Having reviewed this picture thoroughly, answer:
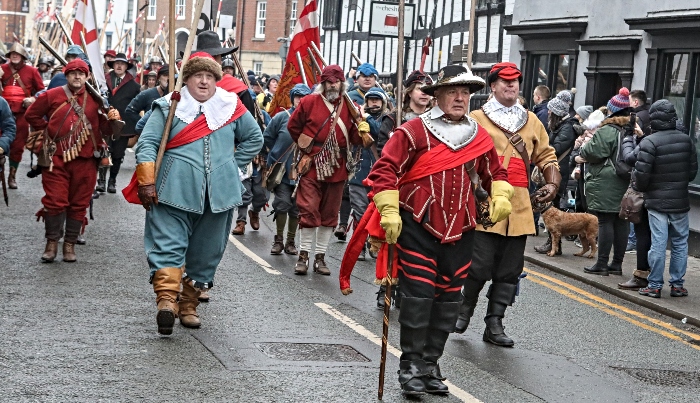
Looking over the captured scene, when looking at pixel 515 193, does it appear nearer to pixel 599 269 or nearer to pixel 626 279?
pixel 626 279

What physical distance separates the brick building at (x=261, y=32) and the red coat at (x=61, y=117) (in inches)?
2336

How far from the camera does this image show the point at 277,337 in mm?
8867

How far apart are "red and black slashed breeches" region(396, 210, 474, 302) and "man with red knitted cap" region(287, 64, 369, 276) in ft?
15.8

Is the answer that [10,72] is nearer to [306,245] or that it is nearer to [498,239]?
[306,245]

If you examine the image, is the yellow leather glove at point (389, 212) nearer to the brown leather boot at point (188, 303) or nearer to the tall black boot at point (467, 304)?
the tall black boot at point (467, 304)

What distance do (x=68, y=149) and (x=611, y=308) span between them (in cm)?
545

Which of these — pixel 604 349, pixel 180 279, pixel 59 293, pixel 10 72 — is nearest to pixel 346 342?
pixel 180 279

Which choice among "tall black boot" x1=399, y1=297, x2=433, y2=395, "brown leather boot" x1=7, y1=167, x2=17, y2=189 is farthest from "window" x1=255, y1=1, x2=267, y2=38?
"tall black boot" x1=399, y1=297, x2=433, y2=395

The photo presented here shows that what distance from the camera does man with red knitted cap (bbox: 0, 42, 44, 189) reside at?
62.3ft

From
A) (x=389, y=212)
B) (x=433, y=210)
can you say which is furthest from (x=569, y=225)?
(x=389, y=212)

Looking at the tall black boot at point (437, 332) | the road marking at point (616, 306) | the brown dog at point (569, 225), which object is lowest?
Result: the road marking at point (616, 306)

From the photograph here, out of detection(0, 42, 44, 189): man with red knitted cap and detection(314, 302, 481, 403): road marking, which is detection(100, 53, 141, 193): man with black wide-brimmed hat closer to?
detection(0, 42, 44, 189): man with red knitted cap

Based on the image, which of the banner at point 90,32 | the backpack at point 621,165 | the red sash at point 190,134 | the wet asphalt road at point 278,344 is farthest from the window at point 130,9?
the red sash at point 190,134

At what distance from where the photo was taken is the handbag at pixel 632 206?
1293 cm
